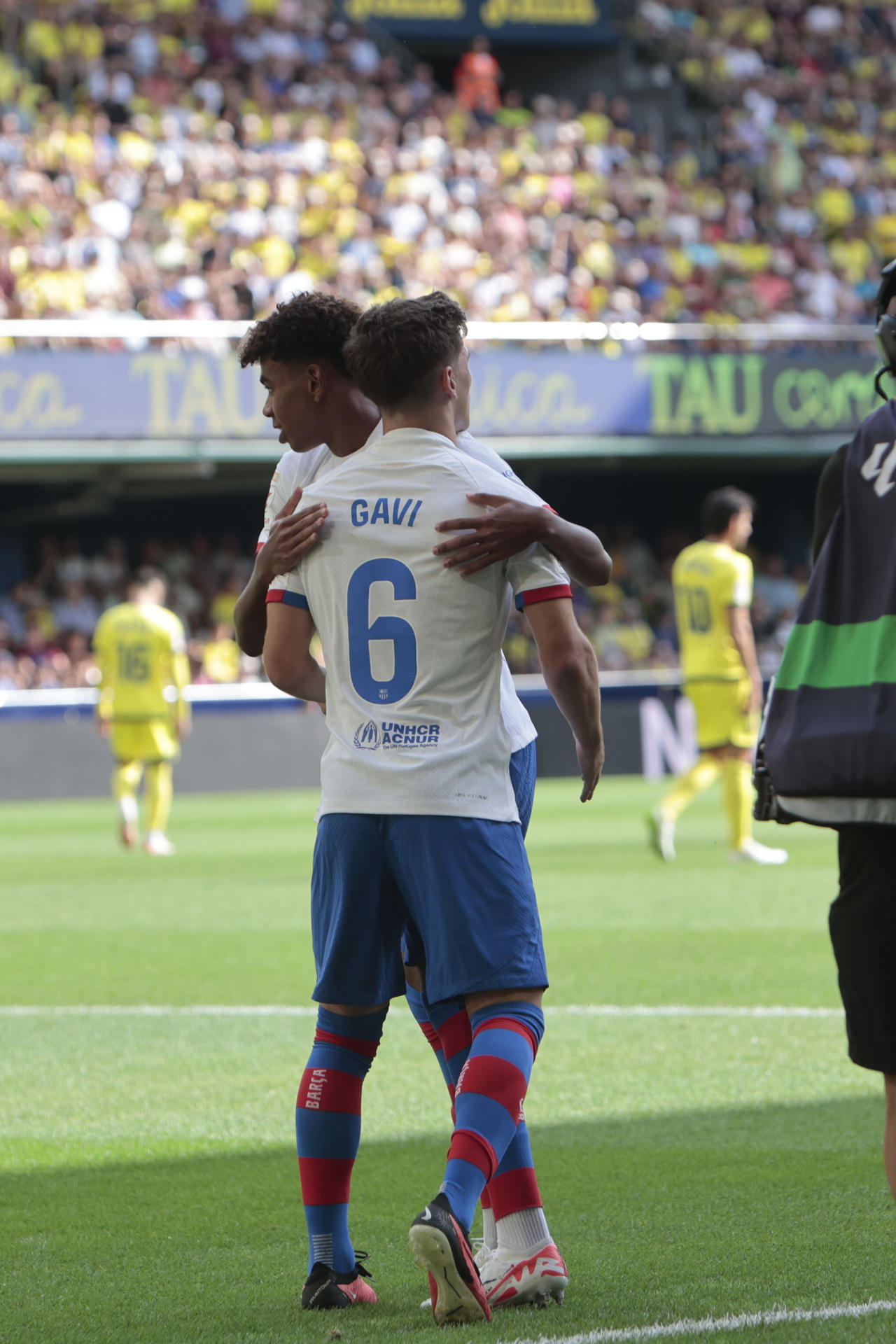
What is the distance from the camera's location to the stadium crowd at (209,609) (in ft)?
75.8

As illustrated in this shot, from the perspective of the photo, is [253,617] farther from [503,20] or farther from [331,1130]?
[503,20]

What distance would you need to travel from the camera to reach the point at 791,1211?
397 cm

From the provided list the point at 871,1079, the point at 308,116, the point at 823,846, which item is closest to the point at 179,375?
the point at 308,116

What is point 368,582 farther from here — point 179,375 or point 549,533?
point 179,375

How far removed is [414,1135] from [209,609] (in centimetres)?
2042

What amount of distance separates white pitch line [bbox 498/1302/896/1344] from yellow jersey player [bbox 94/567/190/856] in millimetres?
12296

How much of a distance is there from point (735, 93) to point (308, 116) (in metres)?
8.50

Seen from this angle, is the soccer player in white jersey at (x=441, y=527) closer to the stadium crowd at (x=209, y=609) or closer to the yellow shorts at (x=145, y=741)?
the yellow shorts at (x=145, y=741)

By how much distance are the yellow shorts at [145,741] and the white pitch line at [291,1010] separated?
8.06 meters

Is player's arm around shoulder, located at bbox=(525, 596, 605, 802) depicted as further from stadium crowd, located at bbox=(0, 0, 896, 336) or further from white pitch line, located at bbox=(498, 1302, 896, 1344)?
stadium crowd, located at bbox=(0, 0, 896, 336)

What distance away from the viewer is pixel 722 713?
12219mm

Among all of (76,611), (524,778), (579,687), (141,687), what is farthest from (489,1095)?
(76,611)

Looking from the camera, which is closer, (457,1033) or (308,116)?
(457,1033)

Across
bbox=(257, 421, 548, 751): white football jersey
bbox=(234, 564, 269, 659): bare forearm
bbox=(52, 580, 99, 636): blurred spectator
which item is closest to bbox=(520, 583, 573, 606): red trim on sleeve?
bbox=(257, 421, 548, 751): white football jersey
